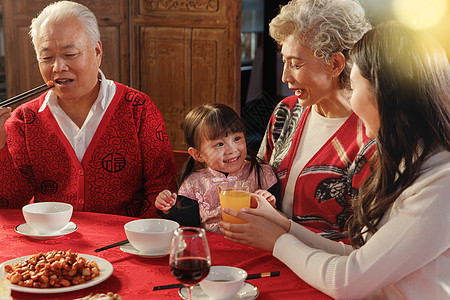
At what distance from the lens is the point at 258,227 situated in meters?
1.46


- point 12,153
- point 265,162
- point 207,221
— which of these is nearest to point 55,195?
point 12,153

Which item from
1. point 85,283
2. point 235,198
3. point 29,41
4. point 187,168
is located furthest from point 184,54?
point 85,283

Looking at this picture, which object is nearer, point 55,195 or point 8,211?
point 8,211

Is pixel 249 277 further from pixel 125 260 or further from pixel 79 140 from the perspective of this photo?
pixel 79 140

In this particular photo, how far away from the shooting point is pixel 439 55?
1240 mm

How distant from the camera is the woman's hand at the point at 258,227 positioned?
1445 mm

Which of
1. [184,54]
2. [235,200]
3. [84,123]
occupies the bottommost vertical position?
[235,200]

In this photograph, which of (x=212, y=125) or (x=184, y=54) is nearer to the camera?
(x=212, y=125)

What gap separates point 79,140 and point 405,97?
1395mm

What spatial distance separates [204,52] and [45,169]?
6.57 ft

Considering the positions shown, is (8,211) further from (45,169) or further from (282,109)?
(282,109)

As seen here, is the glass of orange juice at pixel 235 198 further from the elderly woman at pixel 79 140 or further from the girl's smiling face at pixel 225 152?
the elderly woman at pixel 79 140

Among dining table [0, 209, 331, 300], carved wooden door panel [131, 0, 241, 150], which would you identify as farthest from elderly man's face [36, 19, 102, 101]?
carved wooden door panel [131, 0, 241, 150]

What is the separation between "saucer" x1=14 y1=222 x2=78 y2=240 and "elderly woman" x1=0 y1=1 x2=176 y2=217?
507 mm
